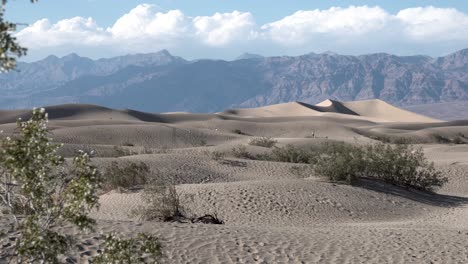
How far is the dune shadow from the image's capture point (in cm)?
2204

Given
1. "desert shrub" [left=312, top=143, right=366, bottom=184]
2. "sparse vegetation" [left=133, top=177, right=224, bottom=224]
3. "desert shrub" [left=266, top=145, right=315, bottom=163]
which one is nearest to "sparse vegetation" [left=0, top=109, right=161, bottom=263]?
"sparse vegetation" [left=133, top=177, right=224, bottom=224]

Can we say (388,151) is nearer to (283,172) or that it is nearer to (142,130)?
(283,172)

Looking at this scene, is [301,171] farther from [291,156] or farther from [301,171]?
[291,156]

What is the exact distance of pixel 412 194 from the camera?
22.9m

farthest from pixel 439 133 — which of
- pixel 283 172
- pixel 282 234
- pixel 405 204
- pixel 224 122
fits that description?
pixel 282 234

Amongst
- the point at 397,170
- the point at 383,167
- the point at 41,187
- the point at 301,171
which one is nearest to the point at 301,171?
the point at 301,171

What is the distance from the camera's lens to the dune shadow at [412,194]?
868 inches

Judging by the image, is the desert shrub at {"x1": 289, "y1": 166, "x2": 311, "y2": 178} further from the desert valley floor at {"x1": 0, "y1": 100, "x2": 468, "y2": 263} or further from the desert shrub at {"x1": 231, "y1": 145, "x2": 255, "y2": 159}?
the desert shrub at {"x1": 231, "y1": 145, "x2": 255, "y2": 159}

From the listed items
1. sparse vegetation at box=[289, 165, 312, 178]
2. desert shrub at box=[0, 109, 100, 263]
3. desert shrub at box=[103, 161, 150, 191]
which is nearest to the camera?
desert shrub at box=[0, 109, 100, 263]

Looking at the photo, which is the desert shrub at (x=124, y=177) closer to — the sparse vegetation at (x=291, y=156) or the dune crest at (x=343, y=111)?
the sparse vegetation at (x=291, y=156)

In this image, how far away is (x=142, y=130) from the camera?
5250cm

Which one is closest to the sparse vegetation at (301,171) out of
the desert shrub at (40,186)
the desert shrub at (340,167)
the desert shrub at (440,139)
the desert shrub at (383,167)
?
the desert shrub at (383,167)

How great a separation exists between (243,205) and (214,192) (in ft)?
4.92

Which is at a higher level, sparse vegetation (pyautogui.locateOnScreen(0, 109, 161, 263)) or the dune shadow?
sparse vegetation (pyautogui.locateOnScreen(0, 109, 161, 263))
